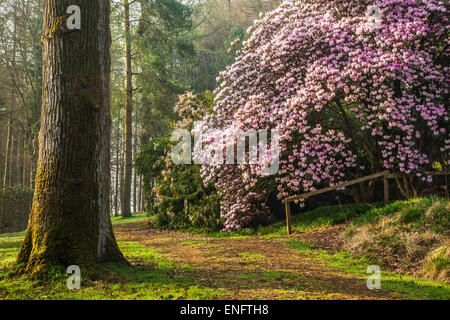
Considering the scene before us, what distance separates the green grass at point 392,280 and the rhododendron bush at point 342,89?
2653 millimetres

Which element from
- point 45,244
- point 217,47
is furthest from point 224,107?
point 217,47

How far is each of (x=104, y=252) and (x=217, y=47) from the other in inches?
1286

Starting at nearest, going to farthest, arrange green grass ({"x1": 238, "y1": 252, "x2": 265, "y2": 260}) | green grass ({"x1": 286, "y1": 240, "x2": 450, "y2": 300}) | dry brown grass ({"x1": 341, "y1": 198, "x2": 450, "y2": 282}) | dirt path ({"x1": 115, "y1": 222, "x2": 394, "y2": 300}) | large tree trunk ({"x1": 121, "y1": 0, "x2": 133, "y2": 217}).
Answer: dirt path ({"x1": 115, "y1": 222, "x2": 394, "y2": 300}), green grass ({"x1": 286, "y1": 240, "x2": 450, "y2": 300}), dry brown grass ({"x1": 341, "y1": 198, "x2": 450, "y2": 282}), green grass ({"x1": 238, "y1": 252, "x2": 265, "y2": 260}), large tree trunk ({"x1": 121, "y1": 0, "x2": 133, "y2": 217})

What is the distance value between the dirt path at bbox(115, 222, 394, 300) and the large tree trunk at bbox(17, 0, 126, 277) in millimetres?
1550

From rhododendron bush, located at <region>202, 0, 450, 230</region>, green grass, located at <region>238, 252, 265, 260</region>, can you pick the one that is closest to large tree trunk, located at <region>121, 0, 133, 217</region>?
rhododendron bush, located at <region>202, 0, 450, 230</region>

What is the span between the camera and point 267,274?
16.4 feet

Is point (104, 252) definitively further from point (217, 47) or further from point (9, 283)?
point (217, 47)

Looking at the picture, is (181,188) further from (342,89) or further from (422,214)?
(422,214)

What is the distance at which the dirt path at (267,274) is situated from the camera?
13.3 feet

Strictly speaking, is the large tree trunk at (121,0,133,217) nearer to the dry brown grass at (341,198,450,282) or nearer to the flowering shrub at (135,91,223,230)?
the flowering shrub at (135,91,223,230)

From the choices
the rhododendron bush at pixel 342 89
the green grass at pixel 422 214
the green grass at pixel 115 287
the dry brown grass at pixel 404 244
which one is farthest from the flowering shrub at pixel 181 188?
the green grass at pixel 115 287

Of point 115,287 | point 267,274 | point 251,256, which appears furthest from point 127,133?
point 115,287

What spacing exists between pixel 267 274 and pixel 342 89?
4.89m

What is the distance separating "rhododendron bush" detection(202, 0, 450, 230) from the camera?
792 centimetres
